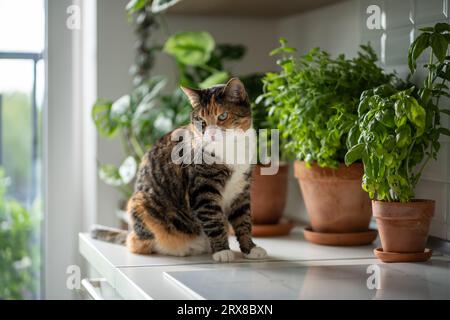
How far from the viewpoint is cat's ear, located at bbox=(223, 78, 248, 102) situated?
1.58 m

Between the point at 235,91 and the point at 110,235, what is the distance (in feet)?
1.96

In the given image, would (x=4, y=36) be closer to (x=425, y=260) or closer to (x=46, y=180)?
(x=46, y=180)

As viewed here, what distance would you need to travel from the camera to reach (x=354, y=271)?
1445mm

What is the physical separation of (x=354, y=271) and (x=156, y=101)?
1.31 meters

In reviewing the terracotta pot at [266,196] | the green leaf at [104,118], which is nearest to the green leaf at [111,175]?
the green leaf at [104,118]

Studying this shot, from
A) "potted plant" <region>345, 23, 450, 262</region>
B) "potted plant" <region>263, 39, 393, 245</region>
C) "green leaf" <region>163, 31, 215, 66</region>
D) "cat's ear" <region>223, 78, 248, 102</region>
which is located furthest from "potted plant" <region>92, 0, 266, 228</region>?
"potted plant" <region>345, 23, 450, 262</region>

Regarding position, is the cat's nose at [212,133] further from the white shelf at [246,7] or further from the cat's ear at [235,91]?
the white shelf at [246,7]

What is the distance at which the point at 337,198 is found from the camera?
71.1 inches

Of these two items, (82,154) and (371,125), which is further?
(82,154)

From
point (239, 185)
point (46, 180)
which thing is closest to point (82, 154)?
point (46, 180)

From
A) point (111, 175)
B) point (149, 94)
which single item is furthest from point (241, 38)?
point (111, 175)

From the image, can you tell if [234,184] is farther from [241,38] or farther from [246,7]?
[241,38]
